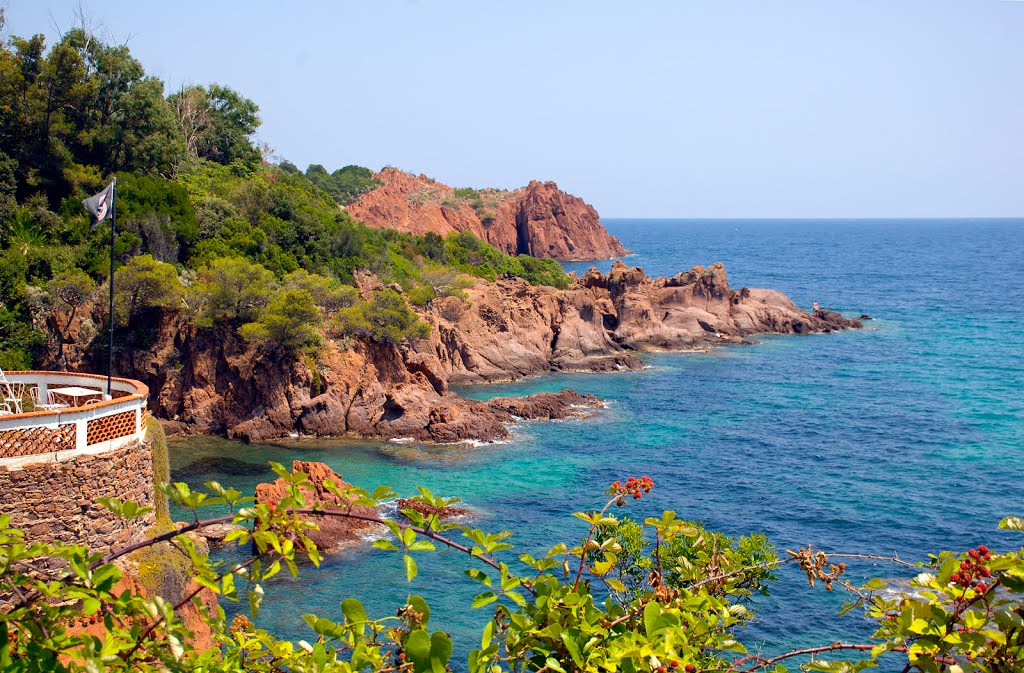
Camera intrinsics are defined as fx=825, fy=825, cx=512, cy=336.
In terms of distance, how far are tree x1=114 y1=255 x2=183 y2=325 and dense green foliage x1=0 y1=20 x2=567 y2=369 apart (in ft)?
0.18

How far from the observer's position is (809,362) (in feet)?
190

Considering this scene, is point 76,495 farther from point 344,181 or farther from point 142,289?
point 344,181

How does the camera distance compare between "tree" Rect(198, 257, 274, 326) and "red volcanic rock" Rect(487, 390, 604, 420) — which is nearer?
"tree" Rect(198, 257, 274, 326)

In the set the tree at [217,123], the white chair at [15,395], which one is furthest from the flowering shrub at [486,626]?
the tree at [217,123]

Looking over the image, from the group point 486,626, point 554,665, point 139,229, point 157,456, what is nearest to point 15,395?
point 157,456

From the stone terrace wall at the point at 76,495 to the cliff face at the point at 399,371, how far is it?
22650 millimetres

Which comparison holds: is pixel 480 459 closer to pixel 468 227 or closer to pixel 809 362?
pixel 809 362

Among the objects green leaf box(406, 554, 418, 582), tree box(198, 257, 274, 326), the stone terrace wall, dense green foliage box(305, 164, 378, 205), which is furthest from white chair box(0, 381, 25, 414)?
dense green foliage box(305, 164, 378, 205)

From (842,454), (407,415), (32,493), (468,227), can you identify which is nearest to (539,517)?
(407,415)

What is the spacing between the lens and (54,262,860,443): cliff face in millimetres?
36688

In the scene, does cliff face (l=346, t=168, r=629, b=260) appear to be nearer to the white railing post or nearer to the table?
the table

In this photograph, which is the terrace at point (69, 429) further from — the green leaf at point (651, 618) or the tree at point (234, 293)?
the tree at point (234, 293)

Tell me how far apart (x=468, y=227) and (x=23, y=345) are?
83.0 meters

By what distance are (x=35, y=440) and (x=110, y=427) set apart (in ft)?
3.88
